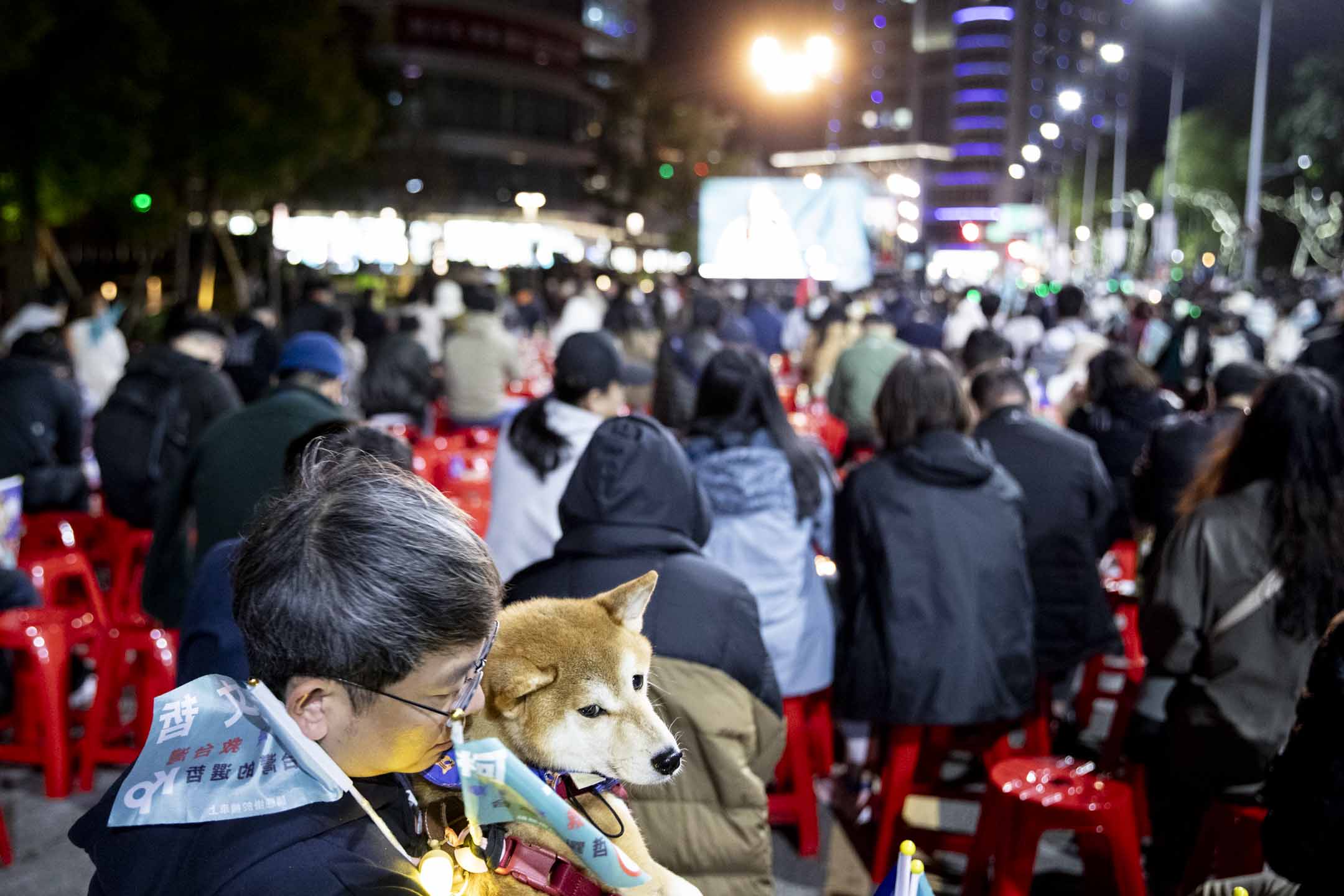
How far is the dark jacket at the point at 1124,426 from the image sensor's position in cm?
747

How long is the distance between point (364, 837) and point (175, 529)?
A: 3581 mm

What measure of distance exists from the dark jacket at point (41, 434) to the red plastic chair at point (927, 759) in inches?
193

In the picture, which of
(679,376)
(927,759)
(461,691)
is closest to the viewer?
(461,691)

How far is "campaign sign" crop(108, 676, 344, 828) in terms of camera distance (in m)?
1.43

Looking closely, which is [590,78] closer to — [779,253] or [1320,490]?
[779,253]

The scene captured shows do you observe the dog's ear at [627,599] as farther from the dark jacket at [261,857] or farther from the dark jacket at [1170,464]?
the dark jacket at [1170,464]

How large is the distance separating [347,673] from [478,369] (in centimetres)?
951

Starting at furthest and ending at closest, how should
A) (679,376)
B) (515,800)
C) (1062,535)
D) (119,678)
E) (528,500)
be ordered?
(679,376)
(119,678)
(1062,535)
(528,500)
(515,800)

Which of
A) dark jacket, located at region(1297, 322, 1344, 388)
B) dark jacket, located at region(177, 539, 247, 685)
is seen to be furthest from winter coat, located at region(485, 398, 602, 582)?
dark jacket, located at region(1297, 322, 1344, 388)

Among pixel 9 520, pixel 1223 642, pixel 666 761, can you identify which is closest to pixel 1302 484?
pixel 1223 642

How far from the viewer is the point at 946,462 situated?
15.2 feet

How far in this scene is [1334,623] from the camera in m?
2.53

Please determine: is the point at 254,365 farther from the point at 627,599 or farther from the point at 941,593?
the point at 627,599

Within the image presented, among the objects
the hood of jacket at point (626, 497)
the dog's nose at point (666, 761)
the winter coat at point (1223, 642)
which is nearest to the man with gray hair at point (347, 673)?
the dog's nose at point (666, 761)
